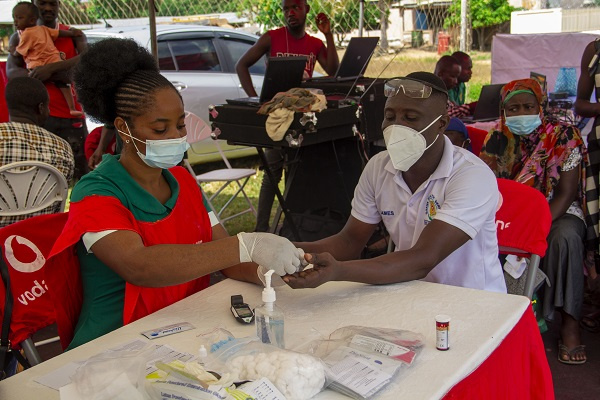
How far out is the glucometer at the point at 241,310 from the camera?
178cm

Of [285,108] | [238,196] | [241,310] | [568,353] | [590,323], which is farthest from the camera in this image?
[238,196]

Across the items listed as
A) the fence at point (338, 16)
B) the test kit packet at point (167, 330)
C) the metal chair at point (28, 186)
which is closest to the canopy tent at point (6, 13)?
the fence at point (338, 16)

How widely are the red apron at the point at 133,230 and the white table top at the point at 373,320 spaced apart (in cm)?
9

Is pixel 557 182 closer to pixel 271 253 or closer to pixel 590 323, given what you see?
pixel 590 323

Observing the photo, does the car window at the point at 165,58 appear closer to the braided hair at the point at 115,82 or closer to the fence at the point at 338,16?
the fence at the point at 338,16

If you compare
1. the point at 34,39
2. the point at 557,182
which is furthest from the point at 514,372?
the point at 34,39

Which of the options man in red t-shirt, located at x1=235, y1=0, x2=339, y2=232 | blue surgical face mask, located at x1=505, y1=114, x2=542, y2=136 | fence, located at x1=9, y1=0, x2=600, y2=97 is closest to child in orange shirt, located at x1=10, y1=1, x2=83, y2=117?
man in red t-shirt, located at x1=235, y1=0, x2=339, y2=232

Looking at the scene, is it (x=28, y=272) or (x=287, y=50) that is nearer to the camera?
(x=28, y=272)

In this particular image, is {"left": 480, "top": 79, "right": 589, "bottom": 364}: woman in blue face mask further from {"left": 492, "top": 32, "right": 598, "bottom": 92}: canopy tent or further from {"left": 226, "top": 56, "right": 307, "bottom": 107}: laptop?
{"left": 492, "top": 32, "right": 598, "bottom": 92}: canopy tent

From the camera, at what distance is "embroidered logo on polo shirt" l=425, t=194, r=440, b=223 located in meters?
2.31

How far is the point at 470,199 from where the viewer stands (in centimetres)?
221

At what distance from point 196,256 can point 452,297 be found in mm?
711

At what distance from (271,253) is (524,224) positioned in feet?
3.69

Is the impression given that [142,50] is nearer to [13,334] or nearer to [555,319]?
[13,334]
